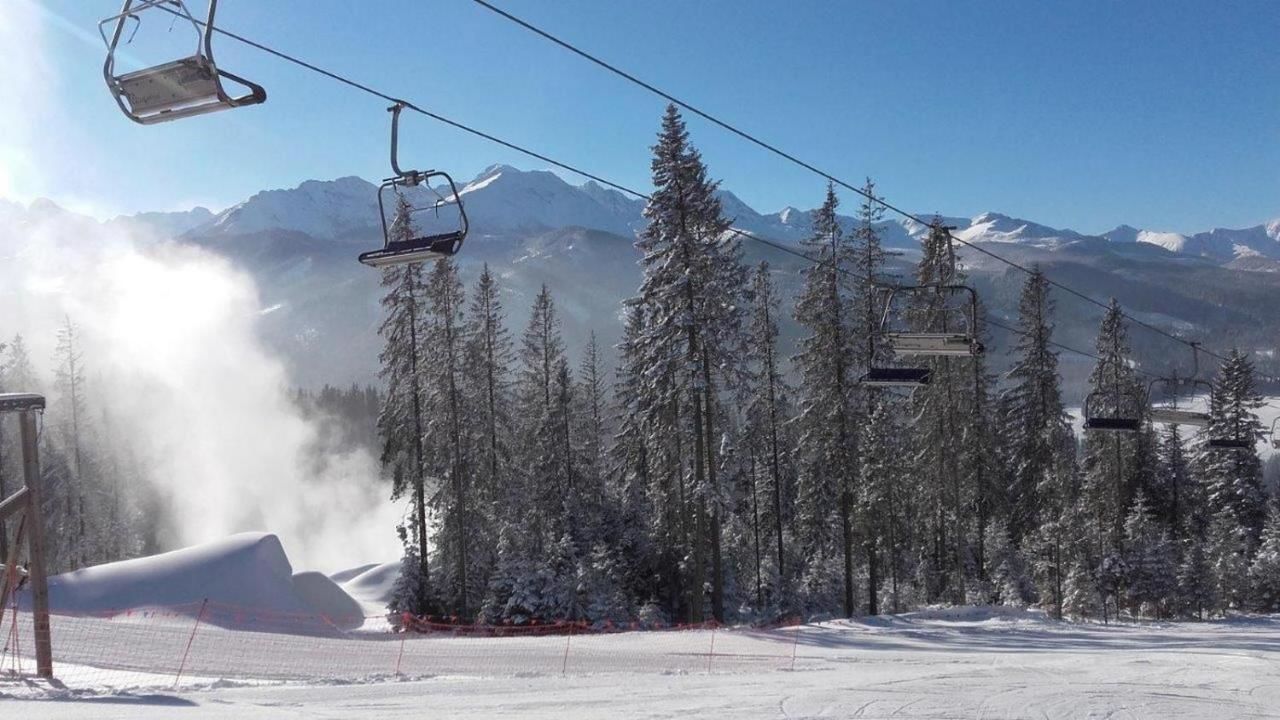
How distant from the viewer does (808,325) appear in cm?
2983

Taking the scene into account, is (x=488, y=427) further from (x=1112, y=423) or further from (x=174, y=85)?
(x=174, y=85)

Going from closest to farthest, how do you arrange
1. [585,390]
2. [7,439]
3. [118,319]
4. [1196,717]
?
[1196,717] → [585,390] → [7,439] → [118,319]

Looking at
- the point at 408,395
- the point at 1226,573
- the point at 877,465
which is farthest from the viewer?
the point at 1226,573

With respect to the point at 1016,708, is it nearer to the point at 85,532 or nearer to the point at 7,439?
the point at 85,532

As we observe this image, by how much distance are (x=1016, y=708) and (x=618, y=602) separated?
65.7 ft

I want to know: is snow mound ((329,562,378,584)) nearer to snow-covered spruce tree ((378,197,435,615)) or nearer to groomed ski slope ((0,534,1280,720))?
snow-covered spruce tree ((378,197,435,615))

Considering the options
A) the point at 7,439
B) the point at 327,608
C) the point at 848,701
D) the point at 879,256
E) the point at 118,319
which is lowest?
the point at 327,608

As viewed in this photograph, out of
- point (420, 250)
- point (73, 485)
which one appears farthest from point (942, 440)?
point (73, 485)

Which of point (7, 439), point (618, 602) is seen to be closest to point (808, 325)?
point (618, 602)

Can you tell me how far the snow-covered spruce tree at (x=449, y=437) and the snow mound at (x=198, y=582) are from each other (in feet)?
15.0

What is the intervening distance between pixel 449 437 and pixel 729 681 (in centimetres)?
1859

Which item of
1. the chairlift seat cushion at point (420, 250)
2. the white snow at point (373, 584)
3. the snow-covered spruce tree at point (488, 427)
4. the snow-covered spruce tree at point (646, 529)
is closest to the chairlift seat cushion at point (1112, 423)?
the snow-covered spruce tree at point (646, 529)

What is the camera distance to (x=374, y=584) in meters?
42.2

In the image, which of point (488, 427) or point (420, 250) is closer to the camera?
point (420, 250)
